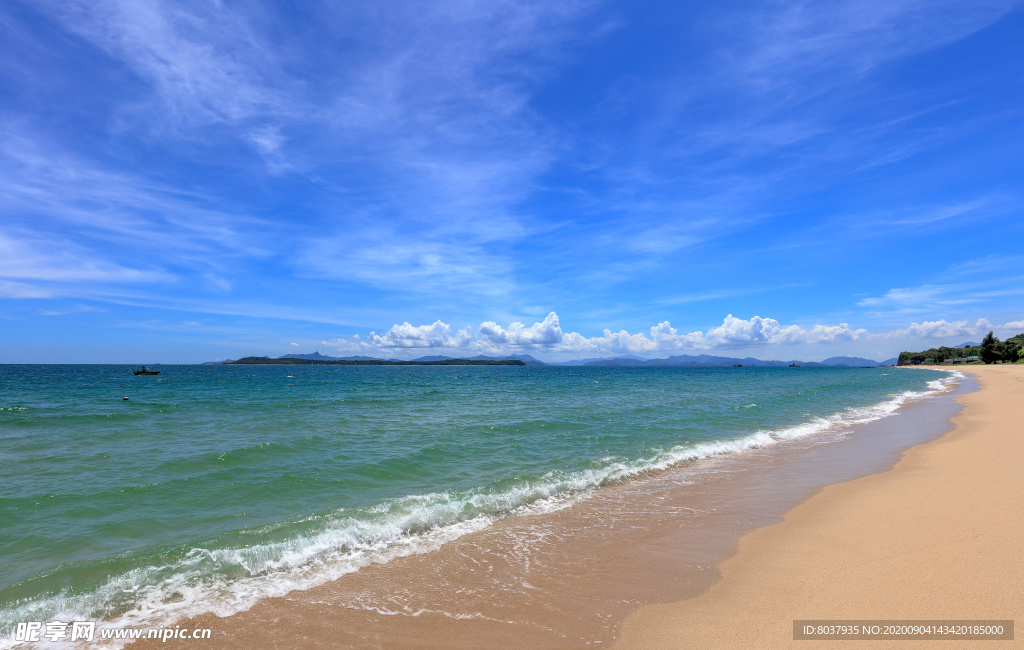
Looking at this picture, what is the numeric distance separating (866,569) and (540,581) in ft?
14.0

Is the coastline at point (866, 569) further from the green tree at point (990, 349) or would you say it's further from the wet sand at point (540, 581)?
the green tree at point (990, 349)

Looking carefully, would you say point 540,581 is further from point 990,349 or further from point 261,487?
point 990,349

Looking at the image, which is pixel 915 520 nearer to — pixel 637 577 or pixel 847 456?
pixel 637 577

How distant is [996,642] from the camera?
13.5 feet

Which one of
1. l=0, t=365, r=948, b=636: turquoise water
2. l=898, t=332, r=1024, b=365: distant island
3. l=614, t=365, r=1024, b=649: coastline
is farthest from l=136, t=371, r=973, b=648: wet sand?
l=898, t=332, r=1024, b=365: distant island

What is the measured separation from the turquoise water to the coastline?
13.3 ft

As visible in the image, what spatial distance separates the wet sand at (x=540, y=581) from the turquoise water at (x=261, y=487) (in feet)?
2.16

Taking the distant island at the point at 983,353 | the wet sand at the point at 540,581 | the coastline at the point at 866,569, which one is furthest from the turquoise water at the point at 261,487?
the distant island at the point at 983,353

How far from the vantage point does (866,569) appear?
5.78 m

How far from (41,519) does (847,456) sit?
19.8 m

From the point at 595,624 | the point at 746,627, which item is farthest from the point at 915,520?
the point at 595,624

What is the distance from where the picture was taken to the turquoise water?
6.10 meters

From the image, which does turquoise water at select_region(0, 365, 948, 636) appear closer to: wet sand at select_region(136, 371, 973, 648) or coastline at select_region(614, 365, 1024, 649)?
wet sand at select_region(136, 371, 973, 648)

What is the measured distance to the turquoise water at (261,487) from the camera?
610 centimetres
